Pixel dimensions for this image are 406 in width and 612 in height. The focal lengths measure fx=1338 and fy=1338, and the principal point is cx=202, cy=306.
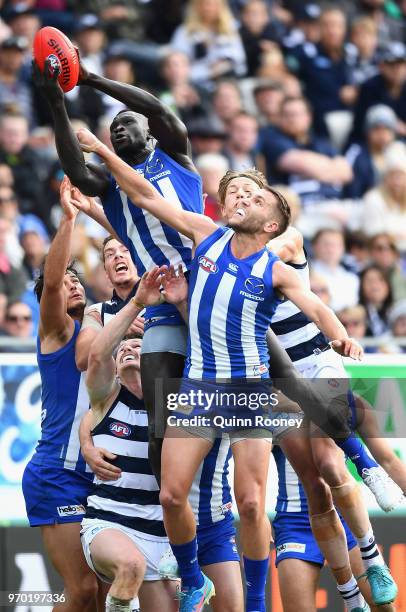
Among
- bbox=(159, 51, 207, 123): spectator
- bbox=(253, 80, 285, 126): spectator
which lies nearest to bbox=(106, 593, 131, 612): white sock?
bbox=(159, 51, 207, 123): spectator

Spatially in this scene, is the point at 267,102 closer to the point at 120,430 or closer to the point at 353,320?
the point at 353,320

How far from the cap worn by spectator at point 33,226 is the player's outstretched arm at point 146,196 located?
454cm

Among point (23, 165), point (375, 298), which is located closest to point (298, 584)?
point (375, 298)

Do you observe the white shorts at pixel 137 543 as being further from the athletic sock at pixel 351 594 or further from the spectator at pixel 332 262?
the spectator at pixel 332 262

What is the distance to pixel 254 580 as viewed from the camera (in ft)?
24.3

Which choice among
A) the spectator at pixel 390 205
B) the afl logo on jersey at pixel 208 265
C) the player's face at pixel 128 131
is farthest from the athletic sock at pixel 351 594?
the spectator at pixel 390 205

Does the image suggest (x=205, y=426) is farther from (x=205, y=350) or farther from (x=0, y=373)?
(x=0, y=373)

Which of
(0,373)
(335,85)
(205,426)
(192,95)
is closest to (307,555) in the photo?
(205,426)

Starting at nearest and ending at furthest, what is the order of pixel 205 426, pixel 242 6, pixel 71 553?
1. pixel 205 426
2. pixel 71 553
3. pixel 242 6

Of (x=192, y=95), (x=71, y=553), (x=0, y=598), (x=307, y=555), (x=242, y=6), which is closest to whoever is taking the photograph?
(x=71, y=553)

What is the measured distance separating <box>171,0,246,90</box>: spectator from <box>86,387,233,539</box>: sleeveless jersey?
7.16 m

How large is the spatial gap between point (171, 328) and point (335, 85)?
8.05 metres

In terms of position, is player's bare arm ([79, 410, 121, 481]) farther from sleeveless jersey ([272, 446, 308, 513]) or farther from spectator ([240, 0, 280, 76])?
spectator ([240, 0, 280, 76])

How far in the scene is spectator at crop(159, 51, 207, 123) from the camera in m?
13.7
